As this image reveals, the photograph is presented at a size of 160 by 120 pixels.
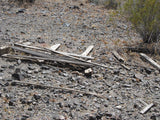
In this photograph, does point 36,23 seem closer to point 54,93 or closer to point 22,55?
point 22,55

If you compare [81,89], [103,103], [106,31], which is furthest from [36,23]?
[103,103]

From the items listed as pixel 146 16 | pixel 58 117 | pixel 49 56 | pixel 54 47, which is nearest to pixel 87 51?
pixel 54 47

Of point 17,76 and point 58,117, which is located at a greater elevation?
point 17,76

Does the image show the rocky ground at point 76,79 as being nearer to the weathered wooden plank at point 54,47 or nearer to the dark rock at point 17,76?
the dark rock at point 17,76

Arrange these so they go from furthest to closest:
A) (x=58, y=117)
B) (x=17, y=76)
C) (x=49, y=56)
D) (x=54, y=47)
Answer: (x=54, y=47) < (x=49, y=56) < (x=17, y=76) < (x=58, y=117)

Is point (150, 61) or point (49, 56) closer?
point (49, 56)

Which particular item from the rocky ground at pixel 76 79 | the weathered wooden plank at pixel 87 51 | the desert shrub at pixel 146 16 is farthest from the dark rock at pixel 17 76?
the desert shrub at pixel 146 16

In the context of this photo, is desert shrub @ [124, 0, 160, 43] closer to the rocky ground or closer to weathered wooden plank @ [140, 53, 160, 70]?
the rocky ground

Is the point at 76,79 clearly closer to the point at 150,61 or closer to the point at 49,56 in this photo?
the point at 49,56

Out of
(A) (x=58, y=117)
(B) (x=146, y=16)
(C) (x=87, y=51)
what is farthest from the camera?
(B) (x=146, y=16)

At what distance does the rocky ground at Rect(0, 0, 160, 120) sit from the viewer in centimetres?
418

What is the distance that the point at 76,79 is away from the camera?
520cm

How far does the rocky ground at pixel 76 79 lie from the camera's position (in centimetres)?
418

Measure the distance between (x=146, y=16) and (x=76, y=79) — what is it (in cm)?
329
